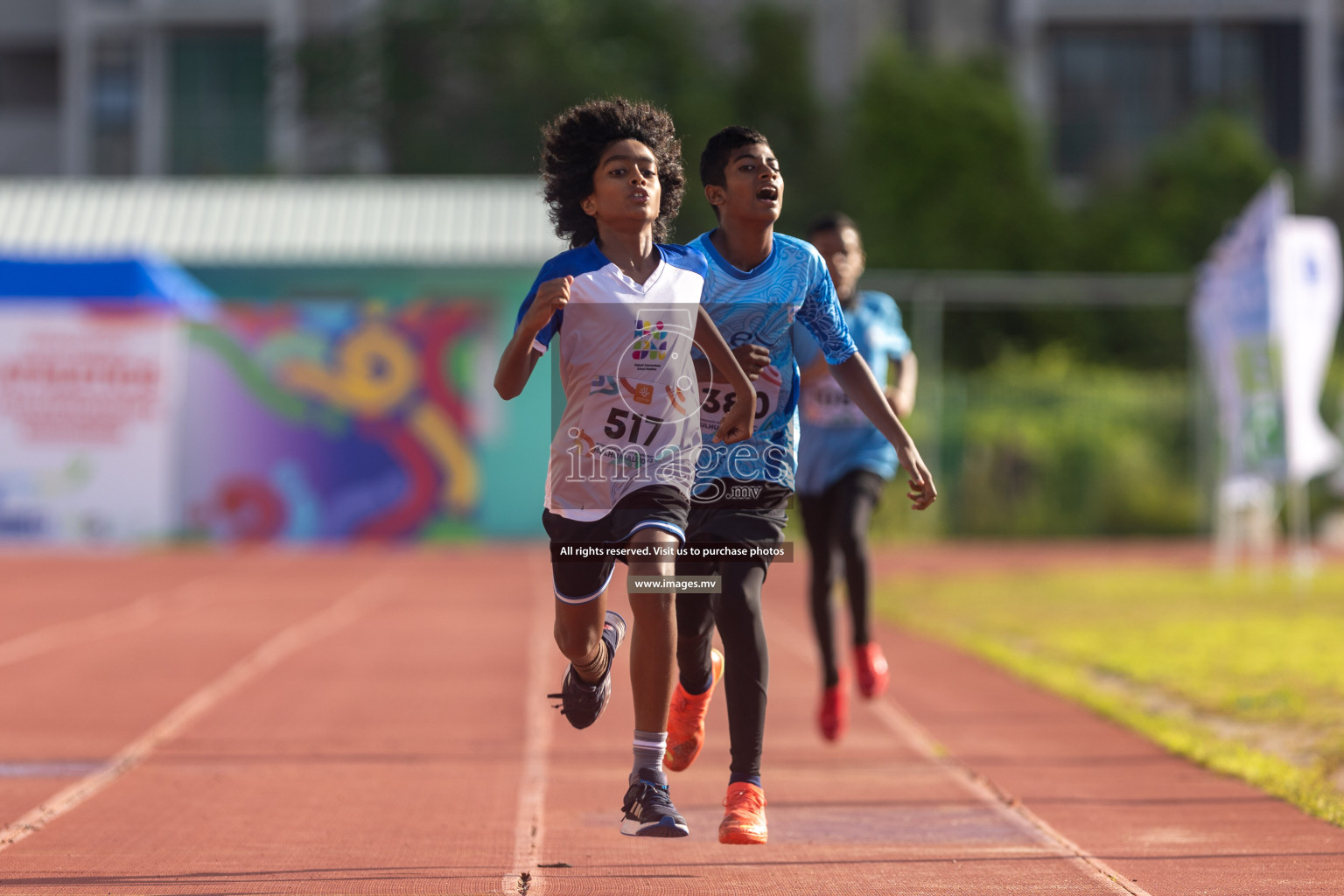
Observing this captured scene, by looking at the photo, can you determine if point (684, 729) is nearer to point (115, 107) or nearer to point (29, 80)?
point (115, 107)

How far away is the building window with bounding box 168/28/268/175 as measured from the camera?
118ft

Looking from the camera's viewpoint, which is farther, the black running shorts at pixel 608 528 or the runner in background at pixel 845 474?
the runner in background at pixel 845 474

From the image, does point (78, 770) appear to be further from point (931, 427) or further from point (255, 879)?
point (931, 427)

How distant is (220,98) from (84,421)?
1683 cm

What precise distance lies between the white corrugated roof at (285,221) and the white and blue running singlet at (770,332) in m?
17.9

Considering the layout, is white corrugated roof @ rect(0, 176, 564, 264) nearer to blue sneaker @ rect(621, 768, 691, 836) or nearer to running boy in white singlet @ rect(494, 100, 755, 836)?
running boy in white singlet @ rect(494, 100, 755, 836)

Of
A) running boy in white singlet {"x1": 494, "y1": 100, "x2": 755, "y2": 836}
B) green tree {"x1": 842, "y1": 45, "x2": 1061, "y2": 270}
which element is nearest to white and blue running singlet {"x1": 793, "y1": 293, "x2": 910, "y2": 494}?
running boy in white singlet {"x1": 494, "y1": 100, "x2": 755, "y2": 836}

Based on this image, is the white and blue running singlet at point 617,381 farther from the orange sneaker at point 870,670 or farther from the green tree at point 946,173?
the green tree at point 946,173

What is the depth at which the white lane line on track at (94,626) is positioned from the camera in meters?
11.2

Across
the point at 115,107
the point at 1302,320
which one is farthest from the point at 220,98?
the point at 1302,320

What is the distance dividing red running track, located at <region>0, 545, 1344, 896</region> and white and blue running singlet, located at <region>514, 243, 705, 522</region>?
42.7 inches

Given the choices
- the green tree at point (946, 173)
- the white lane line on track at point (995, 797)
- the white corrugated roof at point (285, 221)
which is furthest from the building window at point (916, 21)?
the white lane line on track at point (995, 797)

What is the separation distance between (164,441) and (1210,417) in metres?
13.2

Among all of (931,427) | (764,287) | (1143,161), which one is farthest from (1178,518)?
(764,287)
